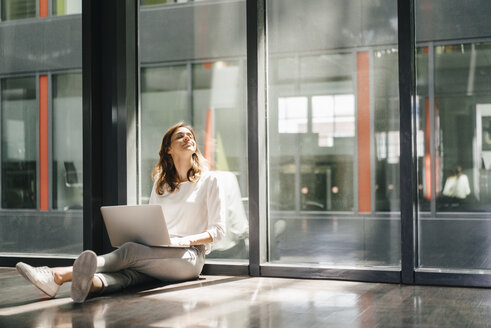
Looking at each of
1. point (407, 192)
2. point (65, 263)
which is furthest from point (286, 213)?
point (65, 263)

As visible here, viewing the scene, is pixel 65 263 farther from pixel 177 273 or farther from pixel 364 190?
pixel 364 190

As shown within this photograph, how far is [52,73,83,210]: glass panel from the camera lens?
4.96m

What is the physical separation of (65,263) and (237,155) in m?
1.70

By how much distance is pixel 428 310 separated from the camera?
317cm

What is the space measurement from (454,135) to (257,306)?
183 centimetres

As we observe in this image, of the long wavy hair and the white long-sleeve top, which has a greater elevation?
the long wavy hair

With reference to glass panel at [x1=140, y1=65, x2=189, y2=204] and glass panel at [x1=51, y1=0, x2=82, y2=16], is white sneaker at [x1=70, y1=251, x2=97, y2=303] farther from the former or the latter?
glass panel at [x1=51, y1=0, x2=82, y2=16]

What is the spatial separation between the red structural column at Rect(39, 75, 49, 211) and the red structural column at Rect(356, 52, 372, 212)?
2607 millimetres

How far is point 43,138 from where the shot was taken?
16.7 ft

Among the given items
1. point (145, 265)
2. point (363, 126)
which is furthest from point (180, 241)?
point (363, 126)

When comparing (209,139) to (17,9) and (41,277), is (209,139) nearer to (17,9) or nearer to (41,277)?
(41,277)

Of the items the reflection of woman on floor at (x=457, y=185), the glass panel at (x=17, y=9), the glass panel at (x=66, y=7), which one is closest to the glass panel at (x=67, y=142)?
the glass panel at (x=66, y=7)

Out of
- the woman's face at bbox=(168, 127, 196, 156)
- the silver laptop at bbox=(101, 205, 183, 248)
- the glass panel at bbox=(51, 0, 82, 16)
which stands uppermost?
the glass panel at bbox=(51, 0, 82, 16)

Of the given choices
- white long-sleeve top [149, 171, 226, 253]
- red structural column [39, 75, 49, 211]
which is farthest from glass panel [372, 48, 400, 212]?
red structural column [39, 75, 49, 211]
